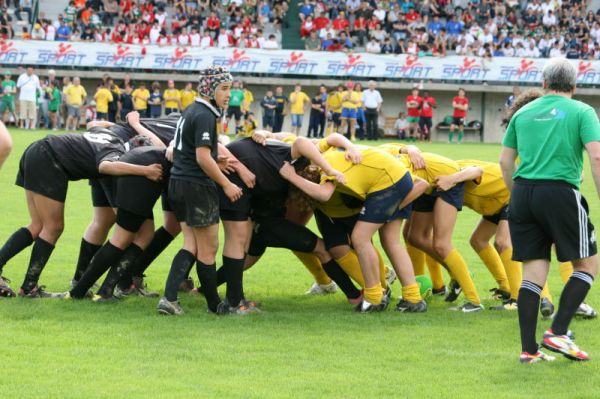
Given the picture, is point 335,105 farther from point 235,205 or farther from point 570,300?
point 570,300

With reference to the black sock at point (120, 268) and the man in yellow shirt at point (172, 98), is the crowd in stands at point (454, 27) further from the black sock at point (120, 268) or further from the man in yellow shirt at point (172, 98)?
the black sock at point (120, 268)

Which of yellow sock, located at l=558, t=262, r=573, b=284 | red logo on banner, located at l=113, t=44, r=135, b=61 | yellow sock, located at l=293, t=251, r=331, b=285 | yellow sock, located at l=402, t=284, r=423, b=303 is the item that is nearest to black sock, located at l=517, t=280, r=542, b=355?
Result: yellow sock, located at l=402, t=284, r=423, b=303

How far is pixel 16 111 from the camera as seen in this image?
36406 millimetres

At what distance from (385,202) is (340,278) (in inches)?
36.4

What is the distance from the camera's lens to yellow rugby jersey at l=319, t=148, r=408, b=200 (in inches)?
324

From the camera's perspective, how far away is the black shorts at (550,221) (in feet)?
21.5

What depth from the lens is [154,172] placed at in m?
8.23

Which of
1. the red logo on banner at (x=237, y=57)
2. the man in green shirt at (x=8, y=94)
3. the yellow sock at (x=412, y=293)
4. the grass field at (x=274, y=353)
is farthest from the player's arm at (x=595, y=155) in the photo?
the red logo on banner at (x=237, y=57)

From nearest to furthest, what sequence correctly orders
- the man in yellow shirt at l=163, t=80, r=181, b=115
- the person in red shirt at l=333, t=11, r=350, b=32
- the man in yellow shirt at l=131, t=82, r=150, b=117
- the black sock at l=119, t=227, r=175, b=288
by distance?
the black sock at l=119, t=227, r=175, b=288
the man in yellow shirt at l=131, t=82, r=150, b=117
the man in yellow shirt at l=163, t=80, r=181, b=115
the person in red shirt at l=333, t=11, r=350, b=32

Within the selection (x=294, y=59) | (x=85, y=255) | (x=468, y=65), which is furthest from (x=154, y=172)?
(x=468, y=65)

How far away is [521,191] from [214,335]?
237cm

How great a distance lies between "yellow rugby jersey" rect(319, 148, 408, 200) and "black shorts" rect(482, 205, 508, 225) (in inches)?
40.6

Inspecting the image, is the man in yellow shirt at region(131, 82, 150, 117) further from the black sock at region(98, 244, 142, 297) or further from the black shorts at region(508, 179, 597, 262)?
the black shorts at region(508, 179, 597, 262)

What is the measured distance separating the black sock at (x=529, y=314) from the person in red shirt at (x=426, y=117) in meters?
29.6
